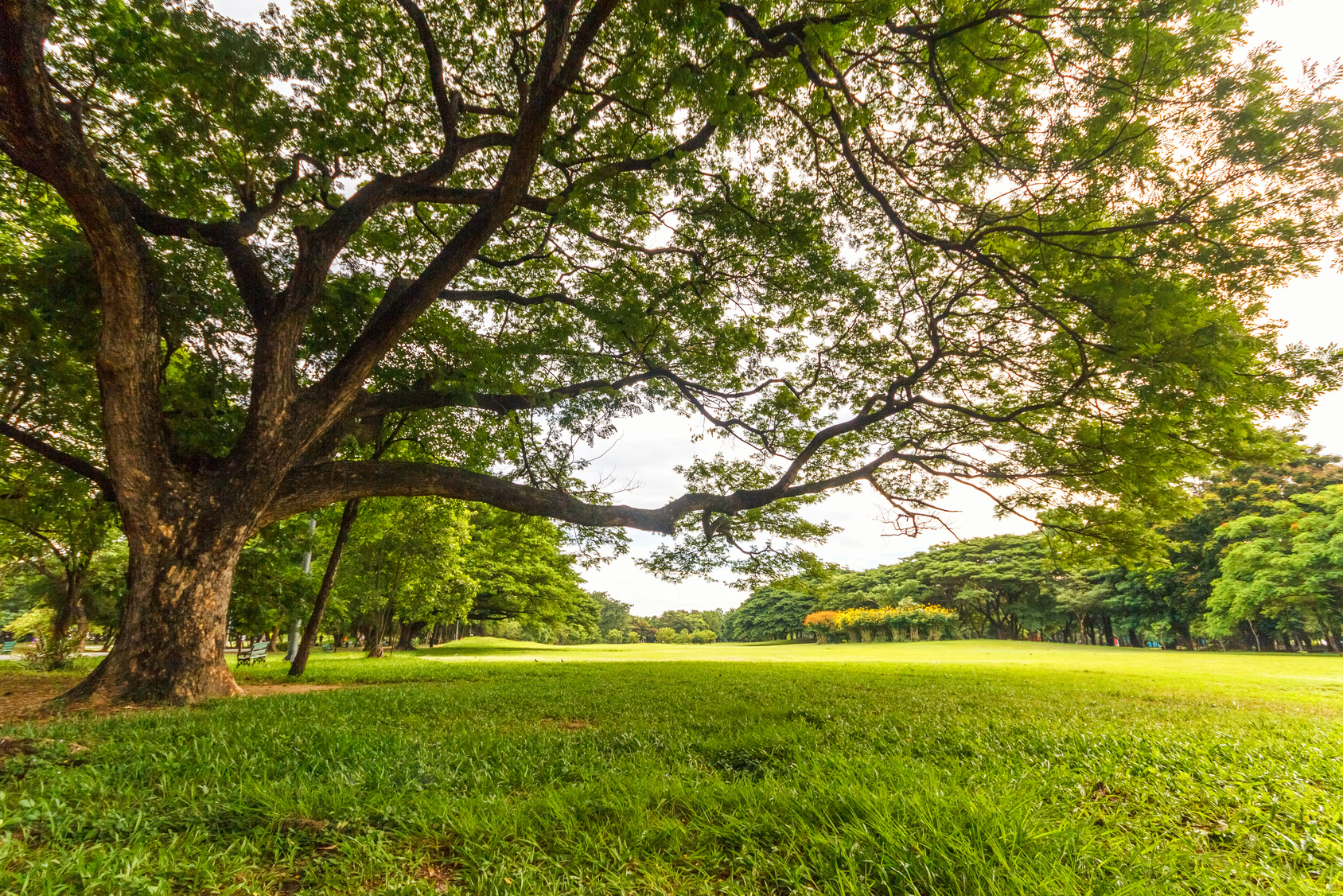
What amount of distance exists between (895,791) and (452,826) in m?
2.34

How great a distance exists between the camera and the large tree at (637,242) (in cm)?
519

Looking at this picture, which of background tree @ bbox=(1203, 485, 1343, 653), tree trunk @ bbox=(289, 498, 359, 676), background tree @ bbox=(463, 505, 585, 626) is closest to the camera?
tree trunk @ bbox=(289, 498, 359, 676)

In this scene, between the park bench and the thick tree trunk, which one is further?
the park bench

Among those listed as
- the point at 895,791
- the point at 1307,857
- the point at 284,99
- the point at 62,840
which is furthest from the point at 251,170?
the point at 1307,857

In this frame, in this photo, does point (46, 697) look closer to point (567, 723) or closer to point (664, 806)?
point (567, 723)

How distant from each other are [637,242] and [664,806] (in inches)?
348

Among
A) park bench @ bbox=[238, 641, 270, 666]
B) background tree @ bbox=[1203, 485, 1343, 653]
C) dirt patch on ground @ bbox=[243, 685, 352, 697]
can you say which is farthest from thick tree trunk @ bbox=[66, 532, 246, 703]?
background tree @ bbox=[1203, 485, 1343, 653]

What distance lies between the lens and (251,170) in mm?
7953

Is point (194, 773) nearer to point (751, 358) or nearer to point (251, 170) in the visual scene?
point (251, 170)

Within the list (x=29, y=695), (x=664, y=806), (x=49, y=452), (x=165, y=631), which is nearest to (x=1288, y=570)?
(x=664, y=806)

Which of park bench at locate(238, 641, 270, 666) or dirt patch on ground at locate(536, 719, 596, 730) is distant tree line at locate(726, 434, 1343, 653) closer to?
dirt patch on ground at locate(536, 719, 596, 730)

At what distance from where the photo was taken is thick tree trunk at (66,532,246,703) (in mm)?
6109

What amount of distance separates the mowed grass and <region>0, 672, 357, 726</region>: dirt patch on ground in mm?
1304

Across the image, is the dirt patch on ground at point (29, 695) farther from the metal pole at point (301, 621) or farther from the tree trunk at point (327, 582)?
the metal pole at point (301, 621)
